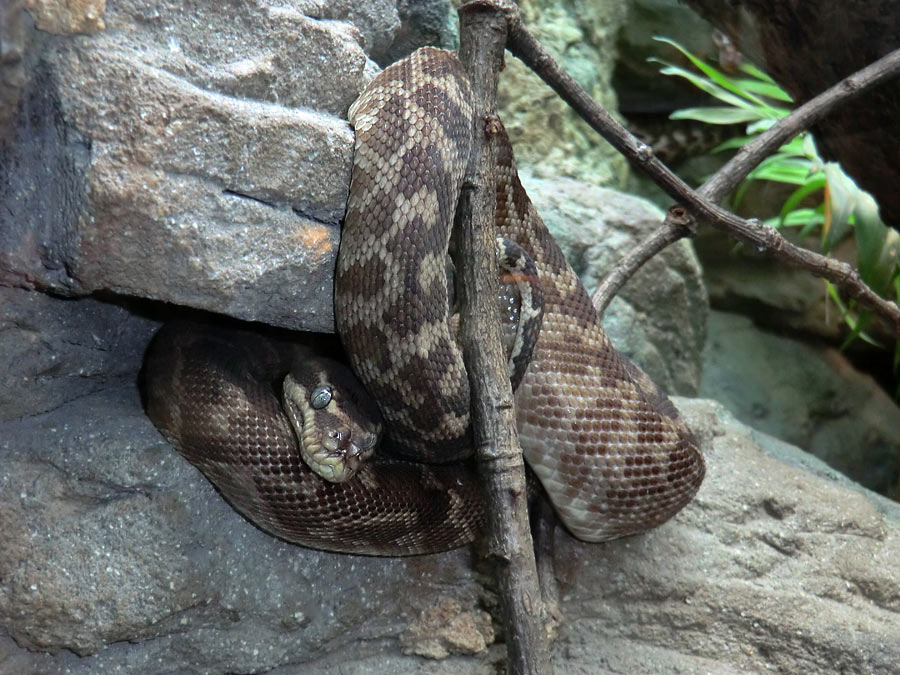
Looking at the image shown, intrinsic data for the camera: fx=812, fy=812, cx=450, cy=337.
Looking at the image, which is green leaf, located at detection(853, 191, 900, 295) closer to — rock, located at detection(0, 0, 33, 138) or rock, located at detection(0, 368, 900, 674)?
rock, located at detection(0, 368, 900, 674)

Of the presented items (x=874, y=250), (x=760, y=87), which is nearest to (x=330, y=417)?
(x=874, y=250)

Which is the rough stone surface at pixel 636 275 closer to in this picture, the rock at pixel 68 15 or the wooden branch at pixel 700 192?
the wooden branch at pixel 700 192

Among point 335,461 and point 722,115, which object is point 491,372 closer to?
point 335,461

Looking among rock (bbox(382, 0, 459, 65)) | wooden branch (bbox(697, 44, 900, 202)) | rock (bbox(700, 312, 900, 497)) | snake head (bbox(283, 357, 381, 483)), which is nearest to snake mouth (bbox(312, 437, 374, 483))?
snake head (bbox(283, 357, 381, 483))

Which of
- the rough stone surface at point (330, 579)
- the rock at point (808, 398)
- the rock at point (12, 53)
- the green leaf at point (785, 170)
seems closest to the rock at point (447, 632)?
the rough stone surface at point (330, 579)

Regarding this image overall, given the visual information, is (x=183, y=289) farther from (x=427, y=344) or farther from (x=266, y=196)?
(x=427, y=344)

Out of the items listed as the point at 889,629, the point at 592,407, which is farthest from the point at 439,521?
the point at 889,629

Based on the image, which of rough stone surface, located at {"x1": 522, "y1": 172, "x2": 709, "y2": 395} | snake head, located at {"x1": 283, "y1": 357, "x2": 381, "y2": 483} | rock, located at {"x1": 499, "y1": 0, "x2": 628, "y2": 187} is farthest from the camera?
rock, located at {"x1": 499, "y1": 0, "x2": 628, "y2": 187}
